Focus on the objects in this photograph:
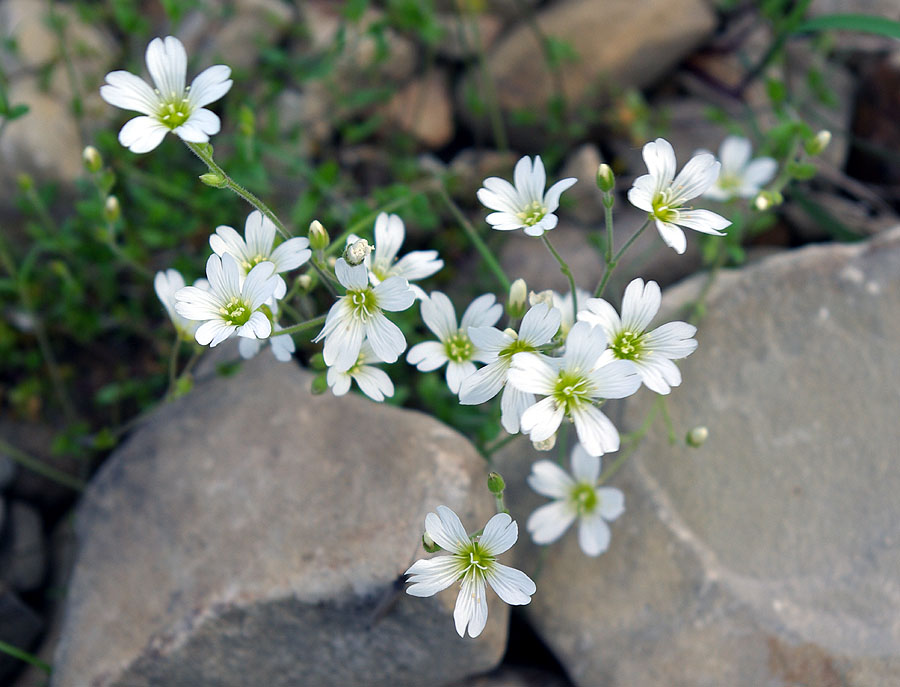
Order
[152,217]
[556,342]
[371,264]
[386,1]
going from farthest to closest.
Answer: [386,1], [152,217], [371,264], [556,342]

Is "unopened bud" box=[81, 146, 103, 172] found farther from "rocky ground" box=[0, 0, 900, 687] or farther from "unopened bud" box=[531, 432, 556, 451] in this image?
"unopened bud" box=[531, 432, 556, 451]

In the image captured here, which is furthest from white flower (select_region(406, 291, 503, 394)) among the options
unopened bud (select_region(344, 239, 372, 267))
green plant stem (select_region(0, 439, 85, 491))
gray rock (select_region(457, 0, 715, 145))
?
gray rock (select_region(457, 0, 715, 145))

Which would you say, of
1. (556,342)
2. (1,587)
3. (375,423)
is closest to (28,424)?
(1,587)

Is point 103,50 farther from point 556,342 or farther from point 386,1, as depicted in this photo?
point 556,342

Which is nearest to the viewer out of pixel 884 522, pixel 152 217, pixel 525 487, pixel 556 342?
pixel 556 342

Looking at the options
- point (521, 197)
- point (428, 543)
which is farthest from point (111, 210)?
point (428, 543)
